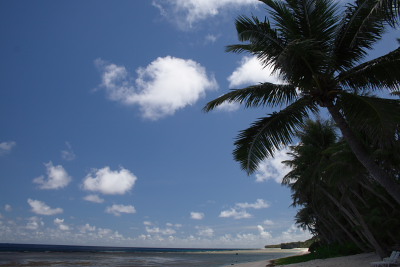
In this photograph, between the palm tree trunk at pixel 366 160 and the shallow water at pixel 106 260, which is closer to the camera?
the palm tree trunk at pixel 366 160

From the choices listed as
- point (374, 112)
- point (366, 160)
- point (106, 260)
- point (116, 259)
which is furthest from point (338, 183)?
point (116, 259)

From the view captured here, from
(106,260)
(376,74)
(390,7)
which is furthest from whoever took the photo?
(106,260)

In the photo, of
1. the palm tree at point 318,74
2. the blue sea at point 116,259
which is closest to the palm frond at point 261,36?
the palm tree at point 318,74

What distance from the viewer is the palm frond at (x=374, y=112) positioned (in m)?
5.39

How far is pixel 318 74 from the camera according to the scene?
21.3 ft

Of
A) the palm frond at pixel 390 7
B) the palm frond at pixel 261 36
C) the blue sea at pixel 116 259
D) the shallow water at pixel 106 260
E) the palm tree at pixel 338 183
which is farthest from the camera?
the blue sea at pixel 116 259

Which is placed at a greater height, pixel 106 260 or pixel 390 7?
pixel 390 7

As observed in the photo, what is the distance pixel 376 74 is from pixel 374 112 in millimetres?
1244

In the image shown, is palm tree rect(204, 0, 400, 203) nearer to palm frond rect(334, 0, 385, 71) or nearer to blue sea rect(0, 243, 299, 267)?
palm frond rect(334, 0, 385, 71)

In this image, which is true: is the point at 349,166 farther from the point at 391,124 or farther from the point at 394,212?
the point at 391,124

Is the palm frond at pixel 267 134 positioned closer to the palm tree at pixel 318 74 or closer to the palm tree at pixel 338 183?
the palm tree at pixel 318 74

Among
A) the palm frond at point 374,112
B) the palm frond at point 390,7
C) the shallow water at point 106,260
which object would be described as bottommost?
the shallow water at point 106,260

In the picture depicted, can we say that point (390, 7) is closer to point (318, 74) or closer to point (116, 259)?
point (318, 74)

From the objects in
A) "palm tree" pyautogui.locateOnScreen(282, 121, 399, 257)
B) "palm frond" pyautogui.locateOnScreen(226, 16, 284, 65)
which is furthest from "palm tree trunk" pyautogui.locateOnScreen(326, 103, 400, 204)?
"palm tree" pyautogui.locateOnScreen(282, 121, 399, 257)
